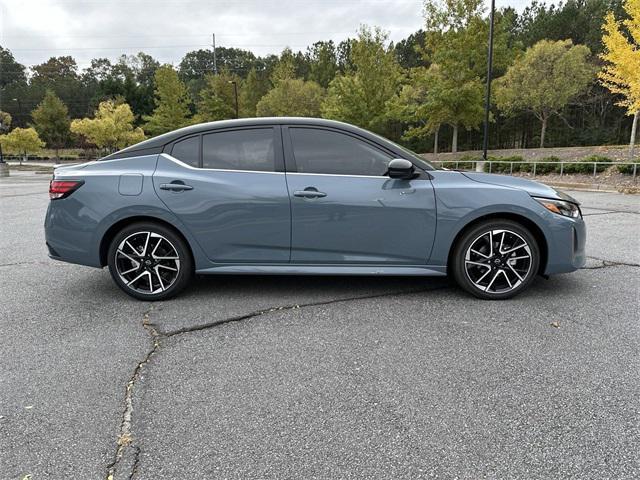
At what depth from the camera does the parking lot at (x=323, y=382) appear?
197 cm

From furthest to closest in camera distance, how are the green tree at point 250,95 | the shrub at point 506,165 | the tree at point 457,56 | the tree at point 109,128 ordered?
1. the green tree at point 250,95
2. the tree at point 109,128
3. the tree at point 457,56
4. the shrub at point 506,165

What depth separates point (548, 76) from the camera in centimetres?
3088

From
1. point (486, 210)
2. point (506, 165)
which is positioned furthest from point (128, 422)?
point (506, 165)

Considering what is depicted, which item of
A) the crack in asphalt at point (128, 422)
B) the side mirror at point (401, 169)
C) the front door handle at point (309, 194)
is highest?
the side mirror at point (401, 169)

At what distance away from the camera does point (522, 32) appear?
5228 centimetres

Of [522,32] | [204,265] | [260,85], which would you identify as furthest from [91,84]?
[204,265]

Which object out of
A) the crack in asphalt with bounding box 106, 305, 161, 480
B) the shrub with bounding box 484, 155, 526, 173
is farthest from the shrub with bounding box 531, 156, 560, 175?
the crack in asphalt with bounding box 106, 305, 161, 480

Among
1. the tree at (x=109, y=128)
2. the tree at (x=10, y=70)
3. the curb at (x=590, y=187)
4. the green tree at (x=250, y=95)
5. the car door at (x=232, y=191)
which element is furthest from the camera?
the tree at (x=10, y=70)

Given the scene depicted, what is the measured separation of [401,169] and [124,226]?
2502mm

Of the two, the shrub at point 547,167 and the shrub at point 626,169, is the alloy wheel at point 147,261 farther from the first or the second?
the shrub at point 547,167

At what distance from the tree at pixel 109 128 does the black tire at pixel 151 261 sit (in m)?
36.8

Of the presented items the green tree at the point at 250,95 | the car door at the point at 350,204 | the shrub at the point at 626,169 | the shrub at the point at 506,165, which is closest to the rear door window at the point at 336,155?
the car door at the point at 350,204

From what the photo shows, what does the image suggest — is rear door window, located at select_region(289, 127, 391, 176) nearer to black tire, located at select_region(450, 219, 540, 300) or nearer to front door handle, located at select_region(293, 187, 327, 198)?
front door handle, located at select_region(293, 187, 327, 198)

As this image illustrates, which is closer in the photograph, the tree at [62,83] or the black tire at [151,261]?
the black tire at [151,261]
